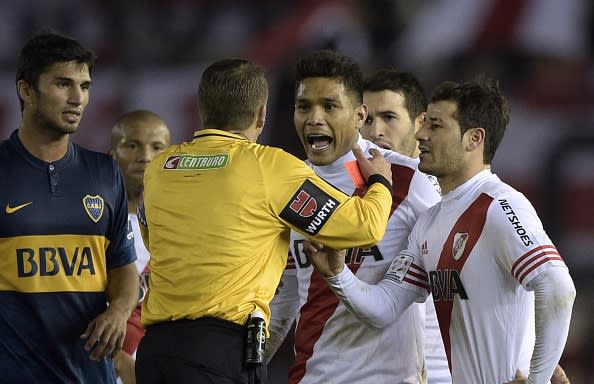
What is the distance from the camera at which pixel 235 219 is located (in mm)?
4113

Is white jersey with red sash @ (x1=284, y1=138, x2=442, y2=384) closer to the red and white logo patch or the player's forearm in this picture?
the player's forearm

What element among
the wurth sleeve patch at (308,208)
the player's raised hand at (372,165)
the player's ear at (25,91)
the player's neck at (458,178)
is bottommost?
the wurth sleeve patch at (308,208)

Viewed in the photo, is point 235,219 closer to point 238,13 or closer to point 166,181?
point 166,181

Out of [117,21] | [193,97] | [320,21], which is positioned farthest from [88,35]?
[320,21]

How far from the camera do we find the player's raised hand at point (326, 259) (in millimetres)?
4473

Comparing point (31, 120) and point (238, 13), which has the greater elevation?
point (238, 13)

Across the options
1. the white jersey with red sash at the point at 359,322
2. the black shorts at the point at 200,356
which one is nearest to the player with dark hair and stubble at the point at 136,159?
the white jersey with red sash at the point at 359,322

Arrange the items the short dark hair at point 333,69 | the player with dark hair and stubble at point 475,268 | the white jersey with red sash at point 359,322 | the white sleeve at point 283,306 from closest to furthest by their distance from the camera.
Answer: the player with dark hair and stubble at point 475,268
the white jersey with red sash at point 359,322
the short dark hair at point 333,69
the white sleeve at point 283,306

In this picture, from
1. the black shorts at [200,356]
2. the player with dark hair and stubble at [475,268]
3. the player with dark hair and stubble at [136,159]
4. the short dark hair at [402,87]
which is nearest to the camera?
the black shorts at [200,356]

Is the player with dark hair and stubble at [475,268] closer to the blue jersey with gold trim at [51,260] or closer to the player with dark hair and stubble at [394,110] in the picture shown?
the blue jersey with gold trim at [51,260]

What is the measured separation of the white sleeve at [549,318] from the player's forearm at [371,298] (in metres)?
0.72

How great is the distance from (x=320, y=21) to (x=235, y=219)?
16.4 feet

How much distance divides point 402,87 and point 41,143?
224 centimetres

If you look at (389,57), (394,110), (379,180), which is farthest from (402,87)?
(389,57)
